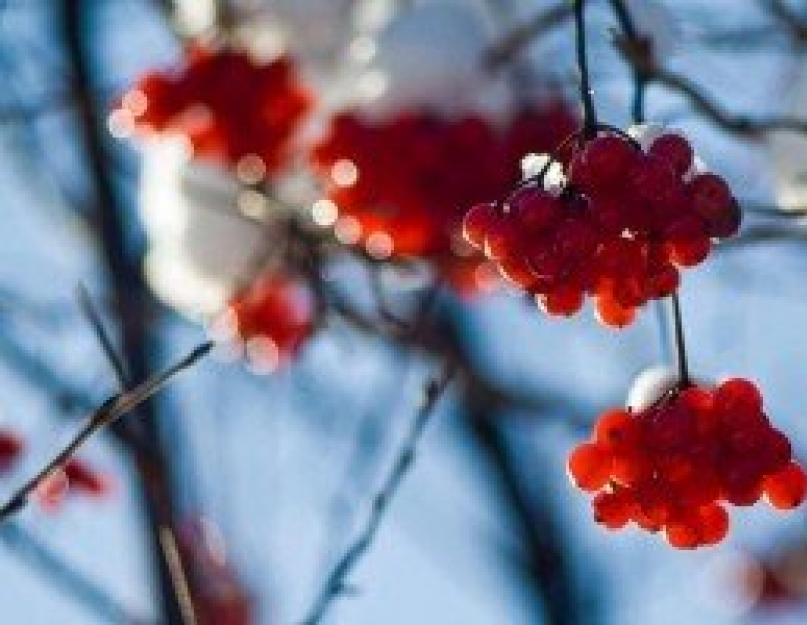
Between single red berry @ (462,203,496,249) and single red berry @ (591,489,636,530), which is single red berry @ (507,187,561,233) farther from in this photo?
single red berry @ (591,489,636,530)

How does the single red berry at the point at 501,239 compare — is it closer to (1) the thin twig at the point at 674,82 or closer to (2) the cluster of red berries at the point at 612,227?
(2) the cluster of red berries at the point at 612,227

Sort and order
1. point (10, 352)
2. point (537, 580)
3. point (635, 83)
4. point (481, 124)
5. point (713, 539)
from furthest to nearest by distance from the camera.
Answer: point (537, 580) → point (10, 352) → point (481, 124) → point (635, 83) → point (713, 539)

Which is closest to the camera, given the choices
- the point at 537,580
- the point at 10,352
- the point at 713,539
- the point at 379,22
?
the point at 713,539

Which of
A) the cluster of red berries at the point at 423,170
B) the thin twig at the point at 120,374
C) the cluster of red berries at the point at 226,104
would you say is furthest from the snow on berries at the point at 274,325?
the thin twig at the point at 120,374

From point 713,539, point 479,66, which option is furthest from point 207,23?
point 713,539

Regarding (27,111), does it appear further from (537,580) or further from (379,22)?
(537,580)

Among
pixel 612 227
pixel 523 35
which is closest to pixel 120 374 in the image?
pixel 612 227
